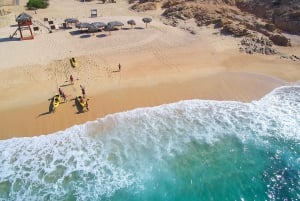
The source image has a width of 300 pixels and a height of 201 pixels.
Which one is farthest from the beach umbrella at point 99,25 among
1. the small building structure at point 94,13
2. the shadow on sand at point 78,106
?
the shadow on sand at point 78,106

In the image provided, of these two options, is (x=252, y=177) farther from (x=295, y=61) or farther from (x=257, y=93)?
(x=295, y=61)

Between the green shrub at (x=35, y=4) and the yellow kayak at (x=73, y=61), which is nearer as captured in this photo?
the yellow kayak at (x=73, y=61)

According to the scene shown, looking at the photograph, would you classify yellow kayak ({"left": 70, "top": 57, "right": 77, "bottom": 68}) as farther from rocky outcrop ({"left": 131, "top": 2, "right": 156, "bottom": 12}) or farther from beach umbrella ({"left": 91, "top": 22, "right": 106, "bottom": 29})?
rocky outcrop ({"left": 131, "top": 2, "right": 156, "bottom": 12})

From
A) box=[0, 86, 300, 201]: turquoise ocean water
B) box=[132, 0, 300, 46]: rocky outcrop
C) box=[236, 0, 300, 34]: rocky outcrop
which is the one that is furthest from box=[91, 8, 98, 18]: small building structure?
box=[0, 86, 300, 201]: turquoise ocean water

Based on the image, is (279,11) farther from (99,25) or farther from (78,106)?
(78,106)

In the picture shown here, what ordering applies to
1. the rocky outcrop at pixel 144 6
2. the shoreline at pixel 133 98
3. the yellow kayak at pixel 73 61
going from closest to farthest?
the shoreline at pixel 133 98 < the yellow kayak at pixel 73 61 < the rocky outcrop at pixel 144 6

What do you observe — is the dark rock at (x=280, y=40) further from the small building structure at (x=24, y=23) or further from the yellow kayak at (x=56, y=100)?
the small building structure at (x=24, y=23)

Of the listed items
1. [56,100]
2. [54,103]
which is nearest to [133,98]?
[56,100]
